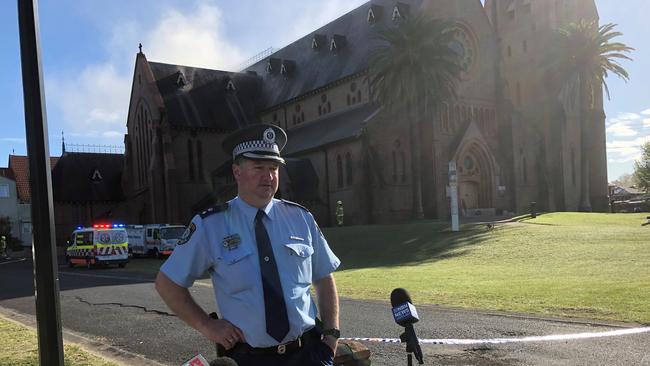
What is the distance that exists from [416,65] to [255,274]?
3507 centimetres

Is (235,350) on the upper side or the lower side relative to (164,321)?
upper

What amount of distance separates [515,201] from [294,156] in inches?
732

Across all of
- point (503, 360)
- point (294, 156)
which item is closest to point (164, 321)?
point (503, 360)

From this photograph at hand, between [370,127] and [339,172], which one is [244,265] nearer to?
[370,127]

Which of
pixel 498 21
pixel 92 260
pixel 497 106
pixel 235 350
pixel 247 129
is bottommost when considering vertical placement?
pixel 92 260

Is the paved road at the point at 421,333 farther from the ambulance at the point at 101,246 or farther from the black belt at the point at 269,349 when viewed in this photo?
the ambulance at the point at 101,246

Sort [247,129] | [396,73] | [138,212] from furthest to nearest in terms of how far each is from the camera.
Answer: [138,212]
[396,73]
[247,129]

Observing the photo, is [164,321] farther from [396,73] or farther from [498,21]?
[498,21]

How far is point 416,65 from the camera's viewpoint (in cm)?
3628

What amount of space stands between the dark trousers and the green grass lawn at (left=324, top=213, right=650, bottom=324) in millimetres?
7762

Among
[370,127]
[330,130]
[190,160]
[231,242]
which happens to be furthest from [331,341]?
[190,160]

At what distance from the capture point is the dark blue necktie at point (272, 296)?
9.04ft

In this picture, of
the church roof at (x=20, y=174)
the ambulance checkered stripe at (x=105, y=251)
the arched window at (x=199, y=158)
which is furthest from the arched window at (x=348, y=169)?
the church roof at (x=20, y=174)

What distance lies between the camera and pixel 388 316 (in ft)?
32.9
